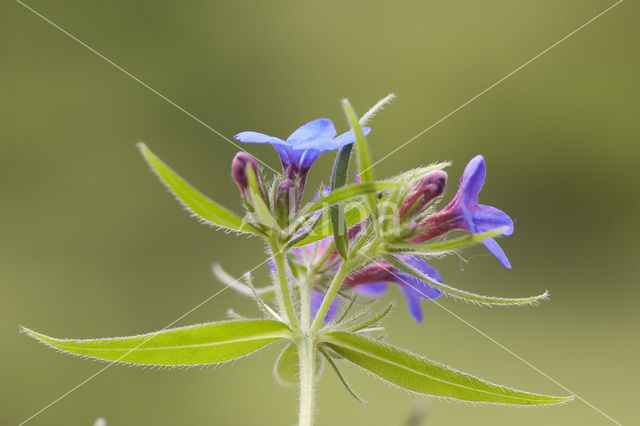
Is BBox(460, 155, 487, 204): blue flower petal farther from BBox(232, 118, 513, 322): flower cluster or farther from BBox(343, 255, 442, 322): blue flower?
BBox(343, 255, 442, 322): blue flower

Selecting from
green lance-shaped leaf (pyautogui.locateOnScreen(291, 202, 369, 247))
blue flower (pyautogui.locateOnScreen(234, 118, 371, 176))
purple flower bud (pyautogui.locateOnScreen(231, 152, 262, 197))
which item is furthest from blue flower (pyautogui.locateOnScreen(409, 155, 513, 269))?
purple flower bud (pyautogui.locateOnScreen(231, 152, 262, 197))

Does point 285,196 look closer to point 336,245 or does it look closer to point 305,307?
point 336,245

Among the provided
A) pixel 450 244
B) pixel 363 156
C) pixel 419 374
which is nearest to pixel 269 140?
pixel 363 156

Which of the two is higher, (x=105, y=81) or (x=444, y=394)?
(x=105, y=81)

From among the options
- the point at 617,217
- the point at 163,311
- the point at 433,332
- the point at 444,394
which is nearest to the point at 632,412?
the point at 433,332

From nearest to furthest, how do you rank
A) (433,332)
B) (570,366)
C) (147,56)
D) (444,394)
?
(444,394), (570,366), (433,332), (147,56)

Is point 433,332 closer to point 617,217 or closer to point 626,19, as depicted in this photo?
point 617,217

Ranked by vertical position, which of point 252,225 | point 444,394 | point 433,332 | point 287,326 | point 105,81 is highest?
point 105,81
